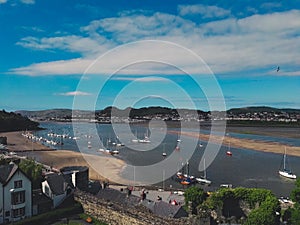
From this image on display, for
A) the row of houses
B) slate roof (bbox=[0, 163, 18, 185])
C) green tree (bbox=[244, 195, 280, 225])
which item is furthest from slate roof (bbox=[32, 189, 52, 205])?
green tree (bbox=[244, 195, 280, 225])

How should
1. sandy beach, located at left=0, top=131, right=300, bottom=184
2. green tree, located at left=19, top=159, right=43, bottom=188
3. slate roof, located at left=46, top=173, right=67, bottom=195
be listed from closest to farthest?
Answer: 1. slate roof, located at left=46, top=173, right=67, bottom=195
2. green tree, located at left=19, top=159, right=43, bottom=188
3. sandy beach, located at left=0, top=131, right=300, bottom=184

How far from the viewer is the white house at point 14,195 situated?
67.0 ft

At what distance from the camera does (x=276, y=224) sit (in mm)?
20469

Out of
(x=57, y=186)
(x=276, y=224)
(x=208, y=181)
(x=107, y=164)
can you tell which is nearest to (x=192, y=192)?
(x=276, y=224)

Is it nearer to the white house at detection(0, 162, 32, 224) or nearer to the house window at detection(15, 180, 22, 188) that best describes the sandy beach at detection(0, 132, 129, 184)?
the white house at detection(0, 162, 32, 224)

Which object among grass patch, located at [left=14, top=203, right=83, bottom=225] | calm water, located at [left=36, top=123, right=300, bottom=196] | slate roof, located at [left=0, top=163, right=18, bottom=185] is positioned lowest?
calm water, located at [left=36, top=123, right=300, bottom=196]

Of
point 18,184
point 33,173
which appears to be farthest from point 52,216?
point 33,173

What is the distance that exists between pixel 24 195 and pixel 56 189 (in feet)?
8.30

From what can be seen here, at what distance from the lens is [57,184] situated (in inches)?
945

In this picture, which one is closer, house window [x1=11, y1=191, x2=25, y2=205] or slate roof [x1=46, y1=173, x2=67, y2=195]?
house window [x1=11, y1=191, x2=25, y2=205]

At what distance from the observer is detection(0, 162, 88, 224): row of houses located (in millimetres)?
20547

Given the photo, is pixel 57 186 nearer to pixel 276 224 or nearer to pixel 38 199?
pixel 38 199

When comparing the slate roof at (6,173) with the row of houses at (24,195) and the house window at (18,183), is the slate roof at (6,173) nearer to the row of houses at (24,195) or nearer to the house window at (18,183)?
the row of houses at (24,195)

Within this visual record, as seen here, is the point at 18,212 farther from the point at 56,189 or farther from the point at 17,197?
the point at 56,189
